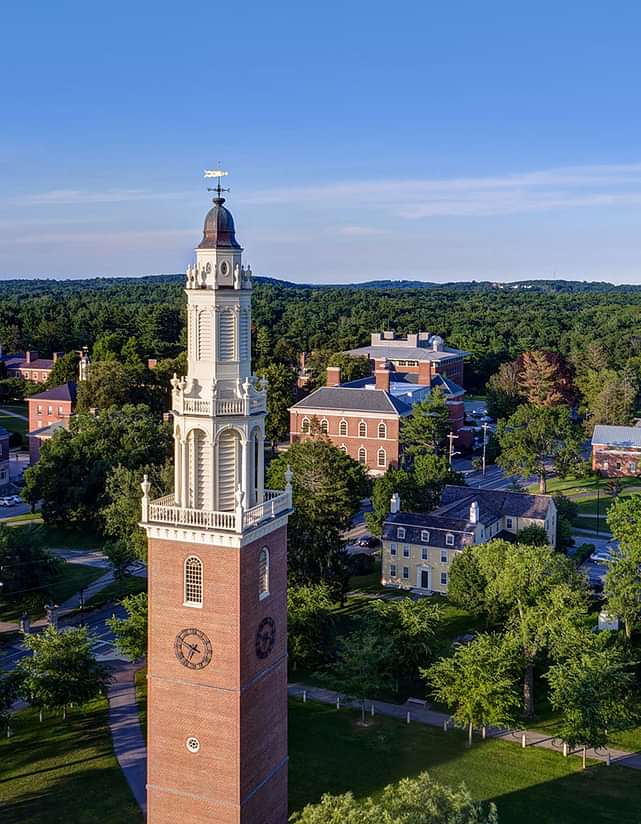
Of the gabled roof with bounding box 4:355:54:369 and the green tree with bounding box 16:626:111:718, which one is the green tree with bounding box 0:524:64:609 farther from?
the gabled roof with bounding box 4:355:54:369

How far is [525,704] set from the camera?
44250 millimetres

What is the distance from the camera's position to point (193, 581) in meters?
28.2

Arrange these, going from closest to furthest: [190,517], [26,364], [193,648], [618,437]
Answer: [190,517]
[193,648]
[618,437]
[26,364]

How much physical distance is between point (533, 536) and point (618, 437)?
41926 millimetres

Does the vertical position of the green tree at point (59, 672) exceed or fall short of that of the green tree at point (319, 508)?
it falls short

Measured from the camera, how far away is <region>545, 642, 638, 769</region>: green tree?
38.7 metres

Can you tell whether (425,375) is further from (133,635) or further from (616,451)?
(133,635)

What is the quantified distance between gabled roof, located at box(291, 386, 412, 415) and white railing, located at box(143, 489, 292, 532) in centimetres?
6598

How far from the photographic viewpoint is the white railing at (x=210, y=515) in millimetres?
27281

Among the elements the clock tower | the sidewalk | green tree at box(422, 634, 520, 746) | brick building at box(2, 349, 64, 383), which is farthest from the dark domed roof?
brick building at box(2, 349, 64, 383)

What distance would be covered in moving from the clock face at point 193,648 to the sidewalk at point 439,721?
18303 mm

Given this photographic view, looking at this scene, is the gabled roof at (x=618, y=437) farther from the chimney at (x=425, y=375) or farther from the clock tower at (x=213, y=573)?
the clock tower at (x=213, y=573)

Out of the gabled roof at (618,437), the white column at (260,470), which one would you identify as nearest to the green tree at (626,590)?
the white column at (260,470)

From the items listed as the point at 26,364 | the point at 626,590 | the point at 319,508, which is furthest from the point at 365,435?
the point at 26,364
